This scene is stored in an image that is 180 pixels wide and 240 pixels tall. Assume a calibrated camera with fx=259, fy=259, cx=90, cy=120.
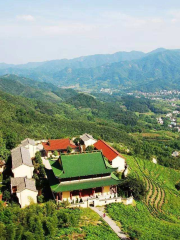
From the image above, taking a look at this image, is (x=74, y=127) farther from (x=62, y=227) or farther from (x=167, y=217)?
(x=62, y=227)

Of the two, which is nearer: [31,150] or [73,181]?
[73,181]

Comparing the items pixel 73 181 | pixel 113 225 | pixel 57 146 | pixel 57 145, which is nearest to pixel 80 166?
pixel 73 181

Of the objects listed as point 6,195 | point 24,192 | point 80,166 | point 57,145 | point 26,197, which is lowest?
point 26,197

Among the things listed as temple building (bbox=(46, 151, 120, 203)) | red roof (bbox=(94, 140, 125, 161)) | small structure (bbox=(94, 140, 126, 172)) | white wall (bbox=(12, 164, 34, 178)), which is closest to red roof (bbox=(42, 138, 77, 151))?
red roof (bbox=(94, 140, 125, 161))

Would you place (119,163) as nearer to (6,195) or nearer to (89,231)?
(6,195)

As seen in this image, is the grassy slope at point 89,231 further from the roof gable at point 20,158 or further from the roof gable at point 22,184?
the roof gable at point 20,158

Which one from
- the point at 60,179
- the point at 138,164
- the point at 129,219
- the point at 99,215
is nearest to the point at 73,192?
the point at 60,179

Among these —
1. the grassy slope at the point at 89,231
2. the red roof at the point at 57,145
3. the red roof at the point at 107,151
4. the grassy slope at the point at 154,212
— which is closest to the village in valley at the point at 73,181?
the grassy slope at the point at 154,212


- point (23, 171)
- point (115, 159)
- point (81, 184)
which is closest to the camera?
point (81, 184)
